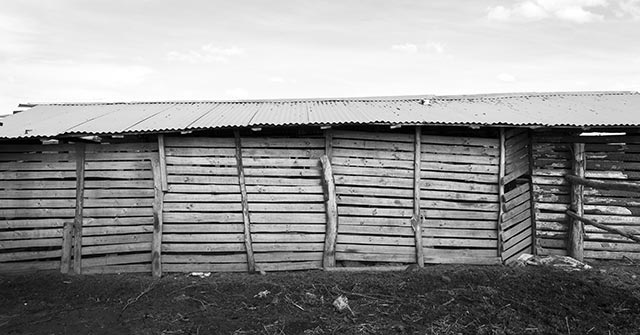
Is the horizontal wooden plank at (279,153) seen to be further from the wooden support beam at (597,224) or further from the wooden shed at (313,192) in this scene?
the wooden support beam at (597,224)

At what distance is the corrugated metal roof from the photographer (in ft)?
22.5

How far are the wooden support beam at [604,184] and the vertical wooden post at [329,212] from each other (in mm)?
4202

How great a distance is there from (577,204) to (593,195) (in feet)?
1.31

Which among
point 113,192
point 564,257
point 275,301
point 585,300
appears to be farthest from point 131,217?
point 564,257

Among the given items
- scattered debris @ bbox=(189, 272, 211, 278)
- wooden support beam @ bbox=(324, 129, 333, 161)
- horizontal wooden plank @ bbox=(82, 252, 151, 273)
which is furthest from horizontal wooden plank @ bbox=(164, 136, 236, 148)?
scattered debris @ bbox=(189, 272, 211, 278)

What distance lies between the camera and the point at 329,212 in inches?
285

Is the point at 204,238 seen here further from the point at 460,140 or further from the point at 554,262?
the point at 554,262

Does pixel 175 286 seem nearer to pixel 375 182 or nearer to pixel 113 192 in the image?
pixel 113 192

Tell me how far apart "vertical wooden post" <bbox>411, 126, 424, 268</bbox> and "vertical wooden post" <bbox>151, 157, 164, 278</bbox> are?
437cm

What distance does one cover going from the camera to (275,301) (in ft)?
18.9

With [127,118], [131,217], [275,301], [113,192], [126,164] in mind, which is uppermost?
[127,118]

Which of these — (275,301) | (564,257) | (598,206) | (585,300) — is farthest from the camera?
(598,206)

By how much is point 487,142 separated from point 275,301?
4.59 meters

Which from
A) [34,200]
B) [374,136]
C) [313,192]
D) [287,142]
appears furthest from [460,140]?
[34,200]
